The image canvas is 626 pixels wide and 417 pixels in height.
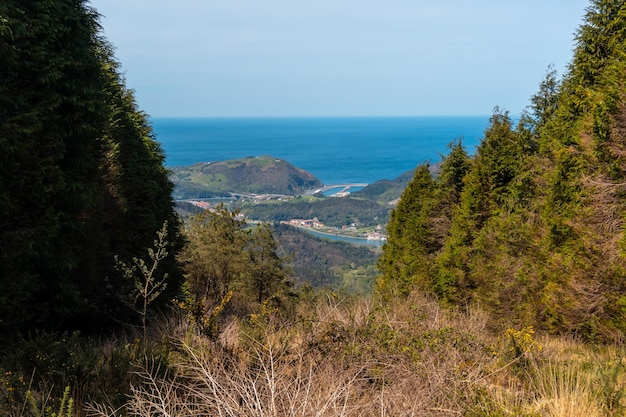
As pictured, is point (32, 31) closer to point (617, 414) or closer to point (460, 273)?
point (617, 414)

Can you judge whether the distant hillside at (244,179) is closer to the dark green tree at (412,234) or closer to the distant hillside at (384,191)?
the distant hillside at (384,191)

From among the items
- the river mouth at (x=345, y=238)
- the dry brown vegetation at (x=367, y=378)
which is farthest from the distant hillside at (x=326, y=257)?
the dry brown vegetation at (x=367, y=378)

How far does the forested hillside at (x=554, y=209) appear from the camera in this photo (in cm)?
830

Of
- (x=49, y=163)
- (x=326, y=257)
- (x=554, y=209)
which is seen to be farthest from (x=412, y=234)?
(x=326, y=257)

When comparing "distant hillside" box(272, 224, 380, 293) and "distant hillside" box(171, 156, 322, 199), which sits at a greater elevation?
"distant hillside" box(171, 156, 322, 199)

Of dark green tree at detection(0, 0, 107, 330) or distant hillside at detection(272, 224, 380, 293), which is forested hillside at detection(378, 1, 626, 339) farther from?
distant hillside at detection(272, 224, 380, 293)

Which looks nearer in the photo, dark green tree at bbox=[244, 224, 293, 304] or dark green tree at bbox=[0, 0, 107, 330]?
dark green tree at bbox=[0, 0, 107, 330]

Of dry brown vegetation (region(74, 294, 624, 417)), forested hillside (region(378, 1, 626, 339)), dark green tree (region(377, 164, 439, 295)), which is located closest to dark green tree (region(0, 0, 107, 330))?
dry brown vegetation (region(74, 294, 624, 417))

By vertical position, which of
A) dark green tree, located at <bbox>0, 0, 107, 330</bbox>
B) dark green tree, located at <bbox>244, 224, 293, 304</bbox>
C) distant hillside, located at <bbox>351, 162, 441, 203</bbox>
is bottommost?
distant hillside, located at <bbox>351, 162, 441, 203</bbox>

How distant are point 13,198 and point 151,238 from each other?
662cm

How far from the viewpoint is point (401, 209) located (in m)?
23.0

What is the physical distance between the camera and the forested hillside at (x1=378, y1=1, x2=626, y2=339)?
8305 millimetres

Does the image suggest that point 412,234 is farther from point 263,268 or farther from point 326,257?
point 326,257

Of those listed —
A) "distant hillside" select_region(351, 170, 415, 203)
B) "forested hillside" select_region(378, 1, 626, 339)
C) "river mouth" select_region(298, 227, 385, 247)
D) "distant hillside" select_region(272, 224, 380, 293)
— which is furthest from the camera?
"distant hillside" select_region(351, 170, 415, 203)
